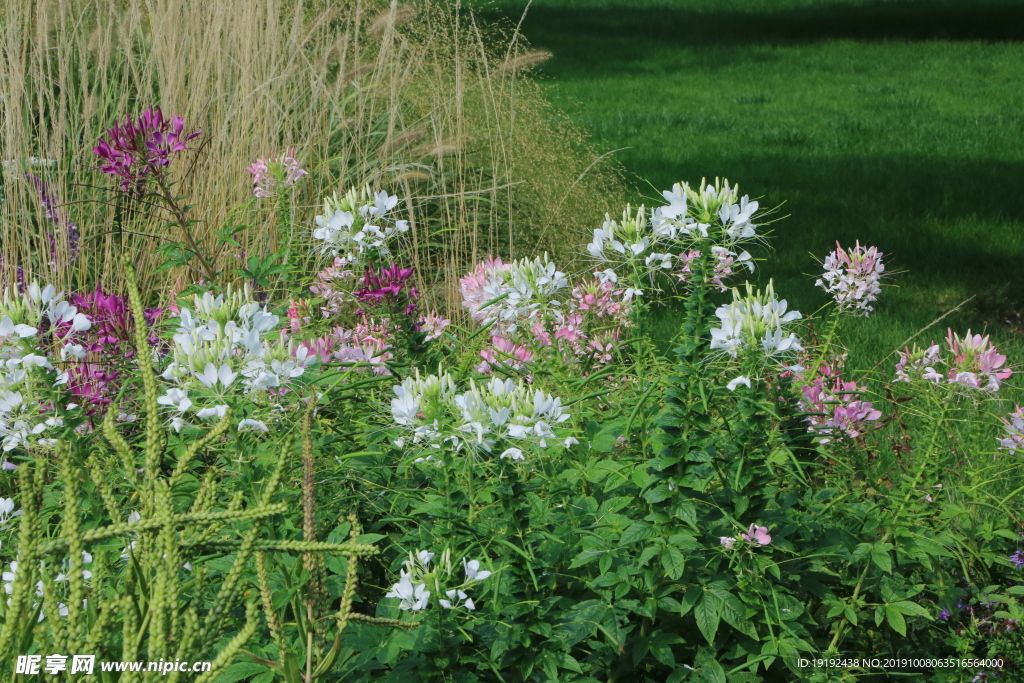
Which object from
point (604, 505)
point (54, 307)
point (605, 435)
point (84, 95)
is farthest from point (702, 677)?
point (84, 95)

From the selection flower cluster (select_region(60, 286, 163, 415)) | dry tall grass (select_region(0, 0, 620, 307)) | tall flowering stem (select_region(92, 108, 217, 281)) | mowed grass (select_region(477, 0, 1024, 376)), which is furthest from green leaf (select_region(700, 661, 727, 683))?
mowed grass (select_region(477, 0, 1024, 376))

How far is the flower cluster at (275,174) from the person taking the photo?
261 cm

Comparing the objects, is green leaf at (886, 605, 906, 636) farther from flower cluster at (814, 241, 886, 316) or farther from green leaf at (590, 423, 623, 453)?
flower cluster at (814, 241, 886, 316)

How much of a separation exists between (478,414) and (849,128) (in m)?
8.65

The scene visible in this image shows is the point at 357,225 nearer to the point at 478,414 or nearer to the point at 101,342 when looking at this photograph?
the point at 101,342

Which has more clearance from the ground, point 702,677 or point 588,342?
point 588,342

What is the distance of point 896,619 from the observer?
1.75 metres

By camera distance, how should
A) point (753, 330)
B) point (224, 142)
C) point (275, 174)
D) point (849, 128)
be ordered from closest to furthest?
point (753, 330) < point (275, 174) < point (224, 142) < point (849, 128)

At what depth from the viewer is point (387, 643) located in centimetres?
153

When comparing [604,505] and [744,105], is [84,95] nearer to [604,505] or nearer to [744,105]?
[604,505]

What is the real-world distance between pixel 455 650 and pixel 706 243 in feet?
2.79

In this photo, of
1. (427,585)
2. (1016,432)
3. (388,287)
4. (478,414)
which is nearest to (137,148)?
(388,287)

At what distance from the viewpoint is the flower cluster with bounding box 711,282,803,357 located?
5.05 ft

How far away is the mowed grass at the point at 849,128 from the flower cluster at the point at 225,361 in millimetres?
2663
